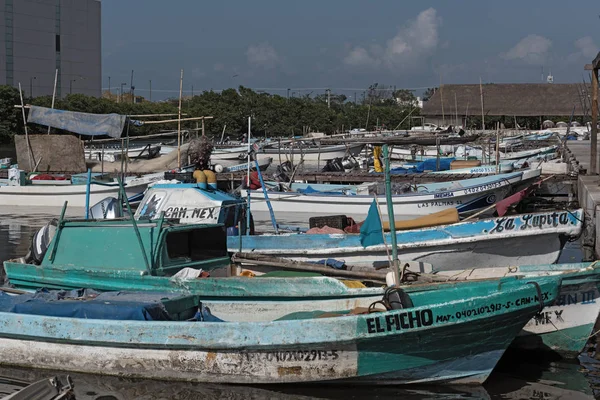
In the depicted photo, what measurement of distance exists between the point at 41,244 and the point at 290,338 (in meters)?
4.57

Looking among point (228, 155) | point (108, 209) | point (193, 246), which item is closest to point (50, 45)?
point (228, 155)

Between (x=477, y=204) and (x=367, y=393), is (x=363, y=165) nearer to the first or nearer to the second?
(x=477, y=204)

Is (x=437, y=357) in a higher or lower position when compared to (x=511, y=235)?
lower

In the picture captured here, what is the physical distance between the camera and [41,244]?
11.4m

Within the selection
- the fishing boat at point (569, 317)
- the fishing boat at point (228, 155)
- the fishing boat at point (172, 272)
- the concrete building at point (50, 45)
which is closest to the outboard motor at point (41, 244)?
the fishing boat at point (172, 272)

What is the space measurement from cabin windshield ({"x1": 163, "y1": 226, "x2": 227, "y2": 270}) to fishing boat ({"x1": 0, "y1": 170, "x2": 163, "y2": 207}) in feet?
49.2

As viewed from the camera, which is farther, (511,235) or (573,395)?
(511,235)

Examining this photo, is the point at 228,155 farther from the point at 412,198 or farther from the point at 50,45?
the point at 50,45

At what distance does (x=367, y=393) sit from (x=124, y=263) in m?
3.64

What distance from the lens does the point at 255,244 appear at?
12.9 m

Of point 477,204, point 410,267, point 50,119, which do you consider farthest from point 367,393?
point 50,119

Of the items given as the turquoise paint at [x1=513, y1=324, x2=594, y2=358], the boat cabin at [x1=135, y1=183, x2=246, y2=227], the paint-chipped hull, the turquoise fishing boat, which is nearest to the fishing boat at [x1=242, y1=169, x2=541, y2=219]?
the paint-chipped hull

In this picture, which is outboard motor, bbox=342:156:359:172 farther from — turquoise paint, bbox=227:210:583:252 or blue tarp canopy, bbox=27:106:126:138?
turquoise paint, bbox=227:210:583:252

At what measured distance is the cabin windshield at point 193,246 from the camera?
35.1ft
